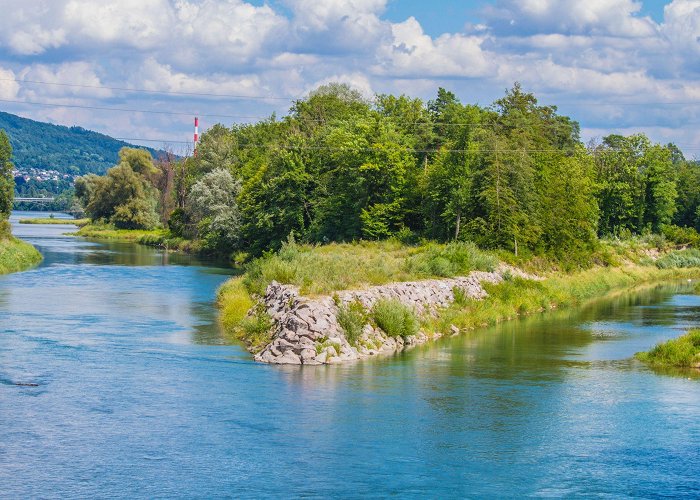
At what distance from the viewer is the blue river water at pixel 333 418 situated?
22094mm

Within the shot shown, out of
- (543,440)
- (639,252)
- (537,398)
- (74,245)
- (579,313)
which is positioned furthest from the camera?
(74,245)

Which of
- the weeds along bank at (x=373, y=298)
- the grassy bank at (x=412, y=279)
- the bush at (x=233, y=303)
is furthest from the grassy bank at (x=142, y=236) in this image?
the bush at (x=233, y=303)

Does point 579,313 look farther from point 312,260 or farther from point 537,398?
point 537,398

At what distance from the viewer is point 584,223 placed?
6819 cm

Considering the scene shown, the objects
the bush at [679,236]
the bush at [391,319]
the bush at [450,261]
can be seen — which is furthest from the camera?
the bush at [679,236]

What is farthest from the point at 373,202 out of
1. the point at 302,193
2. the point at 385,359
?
the point at 385,359

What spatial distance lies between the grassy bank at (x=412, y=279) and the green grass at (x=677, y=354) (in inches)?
395

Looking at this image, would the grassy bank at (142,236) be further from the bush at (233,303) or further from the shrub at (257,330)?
the shrub at (257,330)

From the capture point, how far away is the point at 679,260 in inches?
3184

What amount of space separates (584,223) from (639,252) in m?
15.0

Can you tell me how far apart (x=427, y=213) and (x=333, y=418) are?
3911 centimetres

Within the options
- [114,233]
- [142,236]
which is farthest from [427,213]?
[114,233]

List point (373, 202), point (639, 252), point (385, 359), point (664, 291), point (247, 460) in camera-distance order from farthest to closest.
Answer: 1. point (639, 252)
2. point (373, 202)
3. point (664, 291)
4. point (385, 359)
5. point (247, 460)

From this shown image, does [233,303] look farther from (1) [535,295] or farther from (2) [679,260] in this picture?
(2) [679,260]
